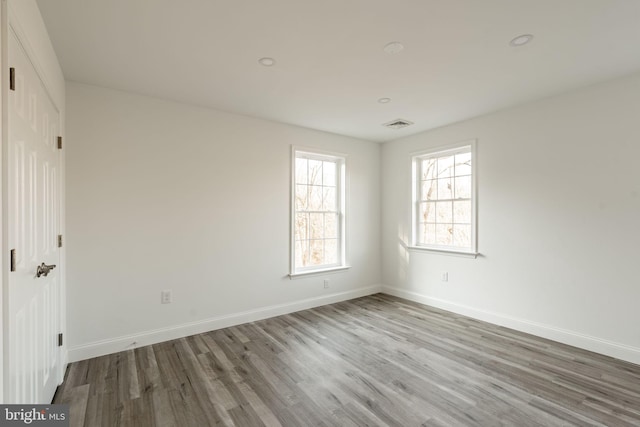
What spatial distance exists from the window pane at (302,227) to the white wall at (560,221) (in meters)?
1.99

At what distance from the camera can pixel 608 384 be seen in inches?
96.0

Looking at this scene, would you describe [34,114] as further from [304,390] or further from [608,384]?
[608,384]

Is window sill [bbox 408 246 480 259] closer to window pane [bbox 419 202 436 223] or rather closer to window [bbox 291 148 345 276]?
window pane [bbox 419 202 436 223]

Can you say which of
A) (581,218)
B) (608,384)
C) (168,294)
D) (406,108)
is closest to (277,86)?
(406,108)

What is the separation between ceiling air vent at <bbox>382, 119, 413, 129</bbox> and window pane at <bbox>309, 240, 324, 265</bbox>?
1.96m

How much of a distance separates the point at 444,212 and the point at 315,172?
199cm

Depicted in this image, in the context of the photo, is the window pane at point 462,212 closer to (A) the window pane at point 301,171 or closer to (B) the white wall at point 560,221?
(B) the white wall at point 560,221

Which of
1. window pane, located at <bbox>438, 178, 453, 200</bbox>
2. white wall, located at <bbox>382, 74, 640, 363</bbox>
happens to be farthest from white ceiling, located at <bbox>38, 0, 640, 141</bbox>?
window pane, located at <bbox>438, 178, 453, 200</bbox>

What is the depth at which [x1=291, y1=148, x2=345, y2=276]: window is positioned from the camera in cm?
442

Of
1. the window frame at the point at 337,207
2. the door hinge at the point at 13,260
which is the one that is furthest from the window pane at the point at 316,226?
the door hinge at the point at 13,260

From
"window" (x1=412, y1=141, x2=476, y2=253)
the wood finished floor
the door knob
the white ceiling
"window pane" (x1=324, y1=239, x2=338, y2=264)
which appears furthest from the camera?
"window pane" (x1=324, y1=239, x2=338, y2=264)

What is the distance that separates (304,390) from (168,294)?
73.3 inches

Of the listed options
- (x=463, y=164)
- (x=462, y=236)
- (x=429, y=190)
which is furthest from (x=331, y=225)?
(x=463, y=164)

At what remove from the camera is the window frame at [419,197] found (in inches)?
156
